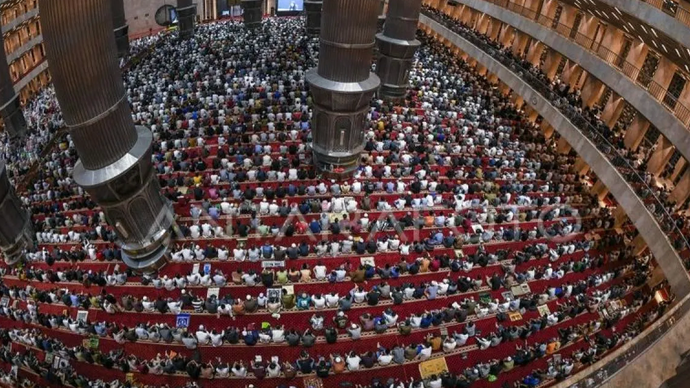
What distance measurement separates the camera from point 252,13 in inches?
1452

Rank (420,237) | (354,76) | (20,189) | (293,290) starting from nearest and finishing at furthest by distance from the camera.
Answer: (293,290), (420,237), (354,76), (20,189)

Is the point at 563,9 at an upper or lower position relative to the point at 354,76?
upper

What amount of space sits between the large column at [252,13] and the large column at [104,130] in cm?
2591

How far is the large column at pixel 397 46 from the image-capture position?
2364 cm

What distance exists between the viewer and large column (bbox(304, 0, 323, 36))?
115 ft

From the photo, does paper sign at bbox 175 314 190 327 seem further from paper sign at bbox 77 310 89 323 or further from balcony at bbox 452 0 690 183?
balcony at bbox 452 0 690 183

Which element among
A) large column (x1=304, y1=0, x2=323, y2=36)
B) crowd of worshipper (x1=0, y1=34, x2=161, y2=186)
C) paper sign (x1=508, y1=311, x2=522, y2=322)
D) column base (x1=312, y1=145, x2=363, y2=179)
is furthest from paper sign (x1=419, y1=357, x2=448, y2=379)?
large column (x1=304, y1=0, x2=323, y2=36)

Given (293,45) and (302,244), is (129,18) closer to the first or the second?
(293,45)

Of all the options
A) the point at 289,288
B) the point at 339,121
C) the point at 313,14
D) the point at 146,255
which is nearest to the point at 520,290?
the point at 289,288

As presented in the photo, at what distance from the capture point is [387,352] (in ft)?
39.3

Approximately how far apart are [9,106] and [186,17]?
53.5ft

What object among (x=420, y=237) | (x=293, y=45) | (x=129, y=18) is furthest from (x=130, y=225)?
(x=129, y=18)

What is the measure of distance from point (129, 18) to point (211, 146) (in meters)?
29.5

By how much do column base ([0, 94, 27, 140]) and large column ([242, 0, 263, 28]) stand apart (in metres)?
18.8
